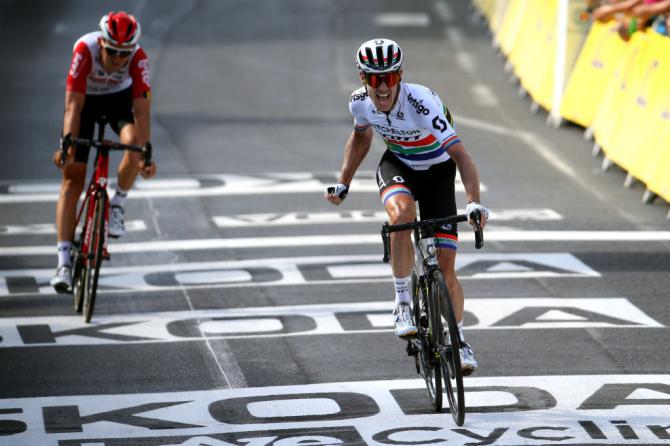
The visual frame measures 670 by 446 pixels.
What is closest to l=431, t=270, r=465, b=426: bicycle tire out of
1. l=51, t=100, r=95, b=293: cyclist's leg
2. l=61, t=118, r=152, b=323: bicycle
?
l=61, t=118, r=152, b=323: bicycle

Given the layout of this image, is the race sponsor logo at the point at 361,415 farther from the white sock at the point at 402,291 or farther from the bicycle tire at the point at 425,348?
the white sock at the point at 402,291

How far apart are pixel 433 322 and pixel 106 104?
427cm

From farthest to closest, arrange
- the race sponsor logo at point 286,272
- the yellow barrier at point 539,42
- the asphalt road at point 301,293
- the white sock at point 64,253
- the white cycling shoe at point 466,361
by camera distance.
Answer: the yellow barrier at point 539,42
the race sponsor logo at point 286,272
the white sock at point 64,253
the asphalt road at point 301,293
the white cycling shoe at point 466,361

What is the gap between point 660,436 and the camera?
26.9 ft

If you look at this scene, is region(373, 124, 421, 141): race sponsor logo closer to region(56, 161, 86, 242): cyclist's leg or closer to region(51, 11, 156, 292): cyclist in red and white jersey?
region(51, 11, 156, 292): cyclist in red and white jersey

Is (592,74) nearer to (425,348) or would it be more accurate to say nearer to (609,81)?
(609,81)

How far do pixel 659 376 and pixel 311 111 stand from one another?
1195cm

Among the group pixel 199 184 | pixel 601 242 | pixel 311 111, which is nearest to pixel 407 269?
pixel 601 242

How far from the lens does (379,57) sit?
858 cm

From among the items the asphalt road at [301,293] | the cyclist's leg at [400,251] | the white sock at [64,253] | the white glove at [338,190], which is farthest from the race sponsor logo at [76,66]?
the cyclist's leg at [400,251]

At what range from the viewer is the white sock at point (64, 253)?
1162cm

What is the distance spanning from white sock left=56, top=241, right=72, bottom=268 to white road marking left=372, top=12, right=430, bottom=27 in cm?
1769

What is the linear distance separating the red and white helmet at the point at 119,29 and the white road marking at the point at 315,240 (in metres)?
3.13

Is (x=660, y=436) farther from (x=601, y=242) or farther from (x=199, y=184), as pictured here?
(x=199, y=184)
